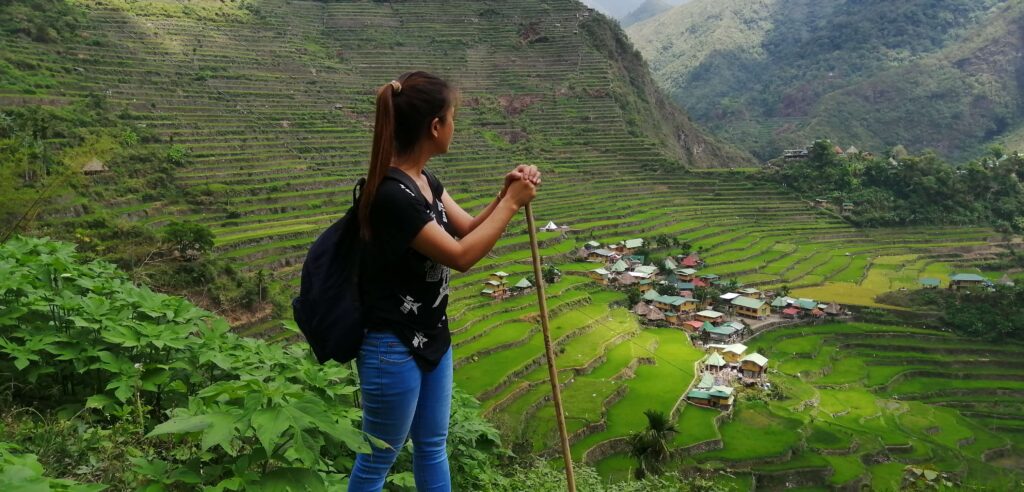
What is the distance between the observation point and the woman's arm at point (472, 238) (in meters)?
1.44

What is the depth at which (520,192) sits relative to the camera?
159cm

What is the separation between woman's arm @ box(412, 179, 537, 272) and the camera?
1439mm

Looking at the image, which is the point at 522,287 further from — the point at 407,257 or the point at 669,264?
the point at 407,257

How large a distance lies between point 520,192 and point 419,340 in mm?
476

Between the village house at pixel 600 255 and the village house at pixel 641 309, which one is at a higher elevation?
the village house at pixel 600 255

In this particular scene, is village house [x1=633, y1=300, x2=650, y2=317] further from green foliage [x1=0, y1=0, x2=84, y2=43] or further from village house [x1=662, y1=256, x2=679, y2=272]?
green foliage [x1=0, y1=0, x2=84, y2=43]

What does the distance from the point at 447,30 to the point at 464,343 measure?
124 feet

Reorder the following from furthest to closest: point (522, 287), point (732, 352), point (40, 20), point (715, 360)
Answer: point (40, 20)
point (522, 287)
point (732, 352)
point (715, 360)

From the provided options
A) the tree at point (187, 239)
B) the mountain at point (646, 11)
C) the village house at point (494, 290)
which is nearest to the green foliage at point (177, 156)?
the tree at point (187, 239)

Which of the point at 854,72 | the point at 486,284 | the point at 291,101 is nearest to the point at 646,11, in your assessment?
the point at 854,72

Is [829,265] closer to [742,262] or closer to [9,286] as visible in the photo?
[742,262]

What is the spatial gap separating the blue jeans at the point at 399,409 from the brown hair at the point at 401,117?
1.01 feet

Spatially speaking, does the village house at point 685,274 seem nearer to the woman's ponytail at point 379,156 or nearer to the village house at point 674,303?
the village house at point 674,303

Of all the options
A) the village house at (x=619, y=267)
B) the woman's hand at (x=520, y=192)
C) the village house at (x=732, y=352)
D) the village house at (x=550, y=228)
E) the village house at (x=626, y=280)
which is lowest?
the village house at (x=732, y=352)
